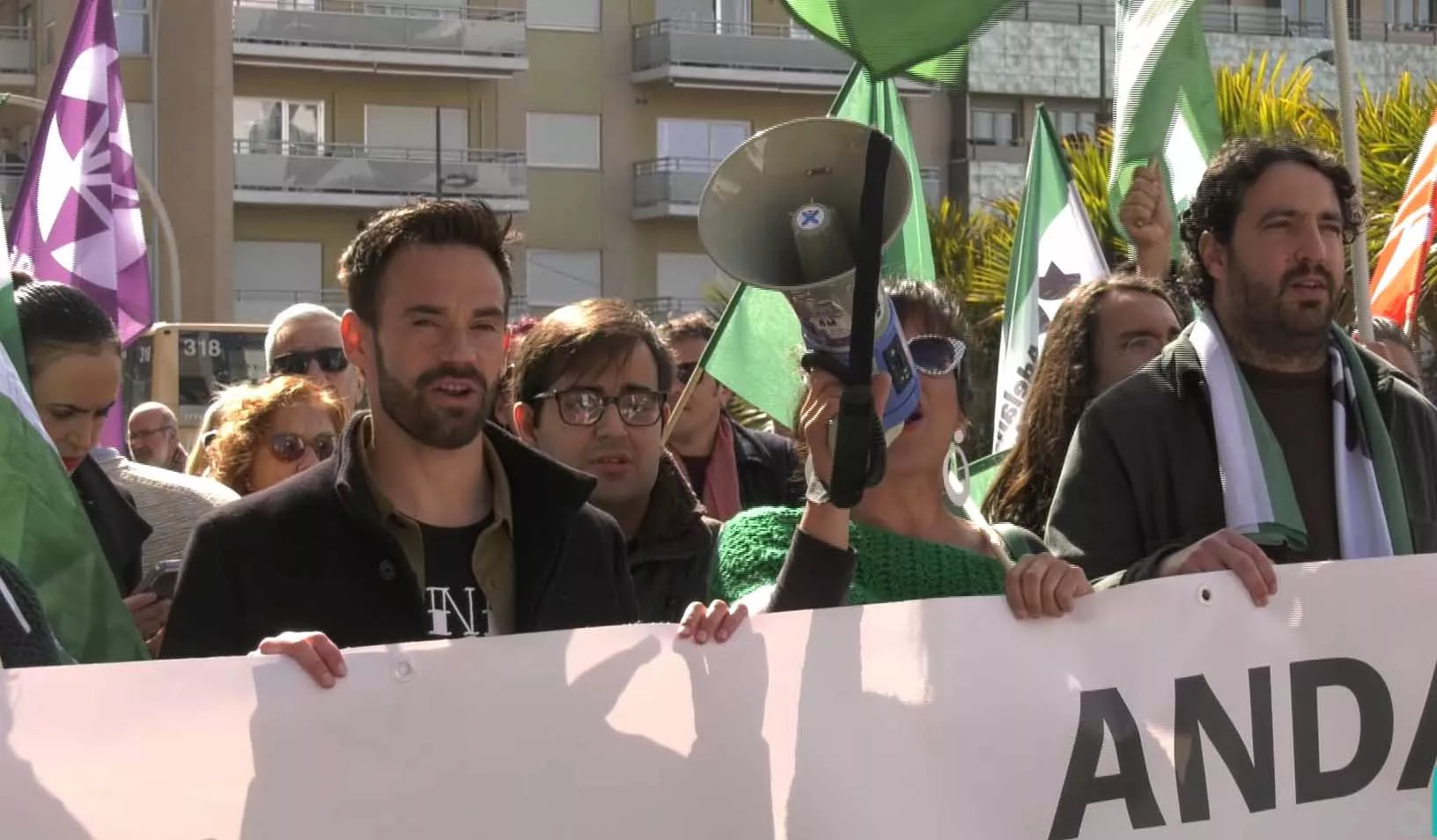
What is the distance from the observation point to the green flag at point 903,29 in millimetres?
2629

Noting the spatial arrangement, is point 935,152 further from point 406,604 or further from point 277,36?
point 406,604

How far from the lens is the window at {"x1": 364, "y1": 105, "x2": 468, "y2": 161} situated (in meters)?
37.8

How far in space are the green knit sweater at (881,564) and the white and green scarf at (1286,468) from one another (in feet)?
1.42

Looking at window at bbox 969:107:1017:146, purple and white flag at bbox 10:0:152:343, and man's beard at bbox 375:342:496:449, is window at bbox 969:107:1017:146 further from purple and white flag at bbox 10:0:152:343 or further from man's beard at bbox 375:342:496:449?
man's beard at bbox 375:342:496:449

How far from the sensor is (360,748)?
2707mm

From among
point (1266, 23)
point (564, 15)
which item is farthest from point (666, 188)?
point (1266, 23)

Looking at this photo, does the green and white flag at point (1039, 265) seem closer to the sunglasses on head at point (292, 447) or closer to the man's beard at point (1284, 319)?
the sunglasses on head at point (292, 447)

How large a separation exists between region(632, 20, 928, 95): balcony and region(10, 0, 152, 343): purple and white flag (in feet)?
97.3

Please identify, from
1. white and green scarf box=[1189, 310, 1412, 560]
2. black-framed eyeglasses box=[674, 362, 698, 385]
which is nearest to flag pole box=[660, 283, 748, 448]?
black-framed eyeglasses box=[674, 362, 698, 385]

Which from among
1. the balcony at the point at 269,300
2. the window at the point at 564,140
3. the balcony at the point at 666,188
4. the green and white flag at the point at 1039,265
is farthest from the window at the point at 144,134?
the green and white flag at the point at 1039,265

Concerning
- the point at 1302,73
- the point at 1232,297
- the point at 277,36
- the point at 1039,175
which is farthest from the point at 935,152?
the point at 1232,297

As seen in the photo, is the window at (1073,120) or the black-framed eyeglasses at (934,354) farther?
the window at (1073,120)

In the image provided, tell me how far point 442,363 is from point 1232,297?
4.53 feet

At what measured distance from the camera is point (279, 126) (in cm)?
3775
